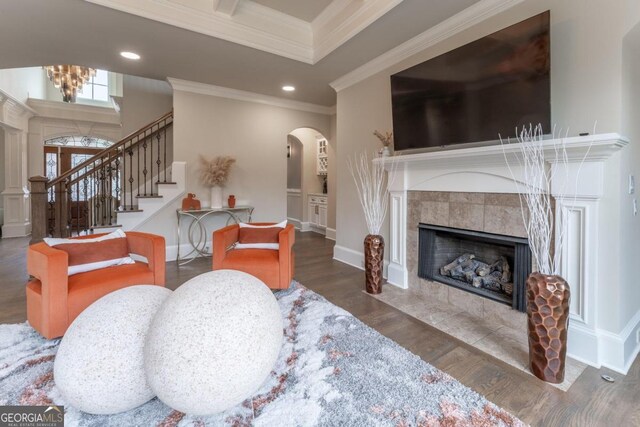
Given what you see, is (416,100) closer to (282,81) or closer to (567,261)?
(567,261)

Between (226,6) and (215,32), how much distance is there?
269 millimetres

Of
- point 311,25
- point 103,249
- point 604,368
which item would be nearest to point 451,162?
point 604,368

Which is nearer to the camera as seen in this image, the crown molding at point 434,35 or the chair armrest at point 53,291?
the chair armrest at point 53,291

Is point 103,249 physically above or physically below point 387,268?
above

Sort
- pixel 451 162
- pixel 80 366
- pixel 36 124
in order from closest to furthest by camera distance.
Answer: pixel 80 366, pixel 451 162, pixel 36 124

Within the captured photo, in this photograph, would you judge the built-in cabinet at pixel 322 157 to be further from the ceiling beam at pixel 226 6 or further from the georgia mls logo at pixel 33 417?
the georgia mls logo at pixel 33 417

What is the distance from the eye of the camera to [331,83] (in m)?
4.26

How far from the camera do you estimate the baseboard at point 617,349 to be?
1.74 metres

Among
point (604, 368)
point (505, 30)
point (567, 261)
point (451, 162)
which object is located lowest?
point (604, 368)

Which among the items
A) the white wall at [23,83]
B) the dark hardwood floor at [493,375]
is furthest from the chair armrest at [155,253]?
the white wall at [23,83]

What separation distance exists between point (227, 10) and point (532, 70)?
9.32 feet

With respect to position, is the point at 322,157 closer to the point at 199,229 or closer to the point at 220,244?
the point at 199,229

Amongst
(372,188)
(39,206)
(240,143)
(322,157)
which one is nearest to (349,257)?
(372,188)

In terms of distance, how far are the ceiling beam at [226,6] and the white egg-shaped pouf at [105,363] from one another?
2917 mm
